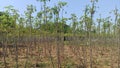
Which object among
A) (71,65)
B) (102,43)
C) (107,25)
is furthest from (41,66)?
(102,43)

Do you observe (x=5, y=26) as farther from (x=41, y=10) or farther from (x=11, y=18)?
(x=41, y=10)

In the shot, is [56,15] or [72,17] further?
[72,17]

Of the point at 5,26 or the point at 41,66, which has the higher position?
the point at 5,26

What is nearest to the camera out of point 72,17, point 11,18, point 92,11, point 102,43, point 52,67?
point 92,11

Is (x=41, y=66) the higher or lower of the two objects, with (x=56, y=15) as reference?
lower

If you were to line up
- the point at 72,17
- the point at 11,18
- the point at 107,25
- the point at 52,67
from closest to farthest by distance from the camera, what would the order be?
the point at 52,67
the point at 11,18
the point at 72,17
the point at 107,25

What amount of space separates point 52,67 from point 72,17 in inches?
253

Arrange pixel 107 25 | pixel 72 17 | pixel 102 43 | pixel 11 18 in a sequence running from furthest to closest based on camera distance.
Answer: pixel 102 43 < pixel 107 25 < pixel 72 17 < pixel 11 18

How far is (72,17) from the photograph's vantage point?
1627 cm

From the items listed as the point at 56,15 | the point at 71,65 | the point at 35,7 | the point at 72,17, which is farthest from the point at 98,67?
the point at 72,17

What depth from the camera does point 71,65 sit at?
10812mm

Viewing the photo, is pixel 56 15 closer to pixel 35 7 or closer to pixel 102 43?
pixel 35 7

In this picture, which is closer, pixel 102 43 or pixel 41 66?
pixel 41 66

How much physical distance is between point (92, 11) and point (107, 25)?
10137 mm
